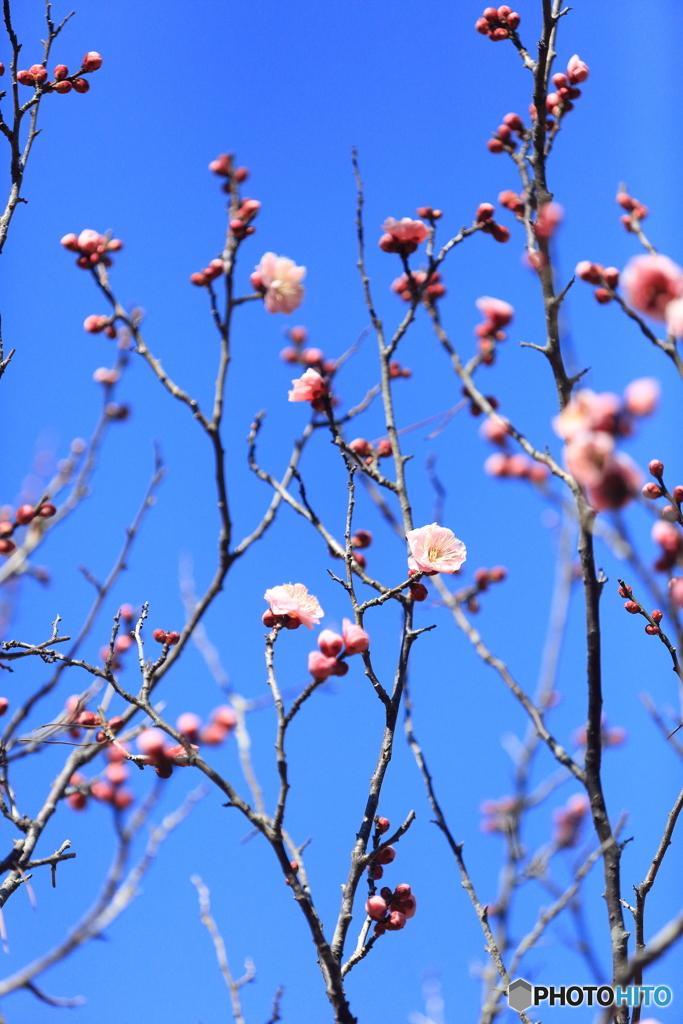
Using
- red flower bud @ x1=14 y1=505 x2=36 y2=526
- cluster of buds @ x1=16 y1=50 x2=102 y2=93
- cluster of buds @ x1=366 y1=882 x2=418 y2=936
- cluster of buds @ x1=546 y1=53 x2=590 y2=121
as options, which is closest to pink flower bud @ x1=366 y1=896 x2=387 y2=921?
cluster of buds @ x1=366 y1=882 x2=418 y2=936

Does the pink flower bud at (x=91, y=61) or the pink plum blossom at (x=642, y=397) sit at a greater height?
the pink flower bud at (x=91, y=61)

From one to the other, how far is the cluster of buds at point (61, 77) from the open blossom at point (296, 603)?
228cm

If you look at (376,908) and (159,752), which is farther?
(376,908)

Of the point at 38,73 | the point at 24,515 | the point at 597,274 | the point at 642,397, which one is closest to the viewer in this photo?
the point at 642,397

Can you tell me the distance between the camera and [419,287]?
2.41 m

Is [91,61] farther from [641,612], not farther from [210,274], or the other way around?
[641,612]

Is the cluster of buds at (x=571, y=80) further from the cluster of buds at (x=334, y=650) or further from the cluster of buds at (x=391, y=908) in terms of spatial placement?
the cluster of buds at (x=391, y=908)

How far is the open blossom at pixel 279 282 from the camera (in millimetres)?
1939

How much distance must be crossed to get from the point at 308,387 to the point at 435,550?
0.68m

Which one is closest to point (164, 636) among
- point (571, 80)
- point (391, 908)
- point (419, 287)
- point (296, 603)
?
point (296, 603)

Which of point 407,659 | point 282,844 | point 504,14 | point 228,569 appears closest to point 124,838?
point 282,844

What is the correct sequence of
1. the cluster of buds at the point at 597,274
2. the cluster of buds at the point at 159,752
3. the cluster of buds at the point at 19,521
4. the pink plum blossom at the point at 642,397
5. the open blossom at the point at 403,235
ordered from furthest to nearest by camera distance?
1. the cluster of buds at the point at 19,521
2. the open blossom at the point at 403,235
3. the cluster of buds at the point at 597,274
4. the cluster of buds at the point at 159,752
5. the pink plum blossom at the point at 642,397

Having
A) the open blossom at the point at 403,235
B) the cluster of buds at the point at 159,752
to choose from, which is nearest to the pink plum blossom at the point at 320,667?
the cluster of buds at the point at 159,752

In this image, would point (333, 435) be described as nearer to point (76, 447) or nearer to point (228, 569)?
point (228, 569)
